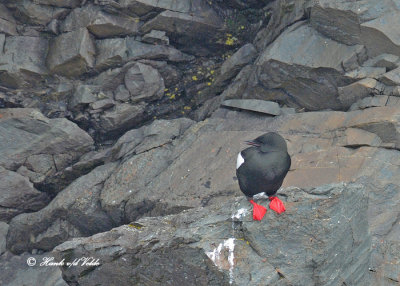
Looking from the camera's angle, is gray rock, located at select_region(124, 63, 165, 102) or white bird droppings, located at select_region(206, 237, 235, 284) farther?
gray rock, located at select_region(124, 63, 165, 102)

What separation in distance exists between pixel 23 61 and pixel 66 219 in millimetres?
4820

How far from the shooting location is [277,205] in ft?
23.7

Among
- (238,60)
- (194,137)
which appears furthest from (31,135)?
(238,60)

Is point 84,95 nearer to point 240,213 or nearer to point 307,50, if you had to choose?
point 307,50

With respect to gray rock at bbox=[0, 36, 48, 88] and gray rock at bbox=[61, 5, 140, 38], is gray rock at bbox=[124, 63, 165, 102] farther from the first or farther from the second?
gray rock at bbox=[0, 36, 48, 88]

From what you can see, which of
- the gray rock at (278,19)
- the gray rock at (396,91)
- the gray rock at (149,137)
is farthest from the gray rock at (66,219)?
the gray rock at (396,91)

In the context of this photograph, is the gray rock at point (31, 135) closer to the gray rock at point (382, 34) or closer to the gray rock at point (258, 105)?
the gray rock at point (258, 105)

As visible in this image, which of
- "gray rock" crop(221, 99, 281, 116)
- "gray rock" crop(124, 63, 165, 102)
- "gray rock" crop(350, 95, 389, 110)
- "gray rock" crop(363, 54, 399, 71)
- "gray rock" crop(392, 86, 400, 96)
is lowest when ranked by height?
A: "gray rock" crop(124, 63, 165, 102)

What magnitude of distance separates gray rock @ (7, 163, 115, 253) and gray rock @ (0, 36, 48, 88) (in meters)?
3.59

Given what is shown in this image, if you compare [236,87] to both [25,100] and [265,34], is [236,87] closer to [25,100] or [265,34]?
[265,34]

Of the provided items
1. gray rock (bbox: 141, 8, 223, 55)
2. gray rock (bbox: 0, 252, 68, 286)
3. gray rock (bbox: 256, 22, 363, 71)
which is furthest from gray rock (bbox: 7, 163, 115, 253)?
gray rock (bbox: 256, 22, 363, 71)

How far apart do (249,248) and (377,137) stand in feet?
15.8

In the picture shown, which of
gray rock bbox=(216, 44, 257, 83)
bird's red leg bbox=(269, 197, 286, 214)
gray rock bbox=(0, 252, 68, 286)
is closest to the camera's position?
bird's red leg bbox=(269, 197, 286, 214)

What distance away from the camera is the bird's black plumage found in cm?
705
